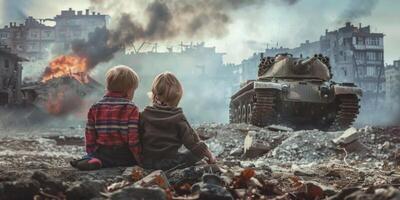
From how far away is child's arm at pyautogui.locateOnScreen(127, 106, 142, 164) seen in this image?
5477 mm

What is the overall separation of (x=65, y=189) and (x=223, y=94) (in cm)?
7548

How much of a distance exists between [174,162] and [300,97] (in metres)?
12.7

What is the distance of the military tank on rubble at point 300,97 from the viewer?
57.0 ft

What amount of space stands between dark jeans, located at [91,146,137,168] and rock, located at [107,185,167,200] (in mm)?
2138

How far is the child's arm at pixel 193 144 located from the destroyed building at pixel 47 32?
263 ft

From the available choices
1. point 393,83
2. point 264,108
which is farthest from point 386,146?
point 393,83

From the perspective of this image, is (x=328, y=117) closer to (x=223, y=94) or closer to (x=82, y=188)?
(x=82, y=188)

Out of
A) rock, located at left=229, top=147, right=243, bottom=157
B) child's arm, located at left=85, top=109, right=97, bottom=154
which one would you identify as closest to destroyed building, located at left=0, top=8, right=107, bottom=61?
rock, located at left=229, top=147, right=243, bottom=157

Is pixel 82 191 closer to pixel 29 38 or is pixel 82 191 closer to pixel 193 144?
pixel 193 144

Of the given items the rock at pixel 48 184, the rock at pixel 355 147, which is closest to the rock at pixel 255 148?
the rock at pixel 355 147

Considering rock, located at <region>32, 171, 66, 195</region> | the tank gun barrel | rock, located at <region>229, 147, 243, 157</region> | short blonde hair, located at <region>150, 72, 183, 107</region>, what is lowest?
rock, located at <region>229, 147, 243, 157</region>

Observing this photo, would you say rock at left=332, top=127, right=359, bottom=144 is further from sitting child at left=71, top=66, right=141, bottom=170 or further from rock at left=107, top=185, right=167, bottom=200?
rock at left=107, top=185, right=167, bottom=200

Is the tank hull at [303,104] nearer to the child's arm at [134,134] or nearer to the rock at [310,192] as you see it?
the child's arm at [134,134]

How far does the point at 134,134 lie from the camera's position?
18.0 ft
